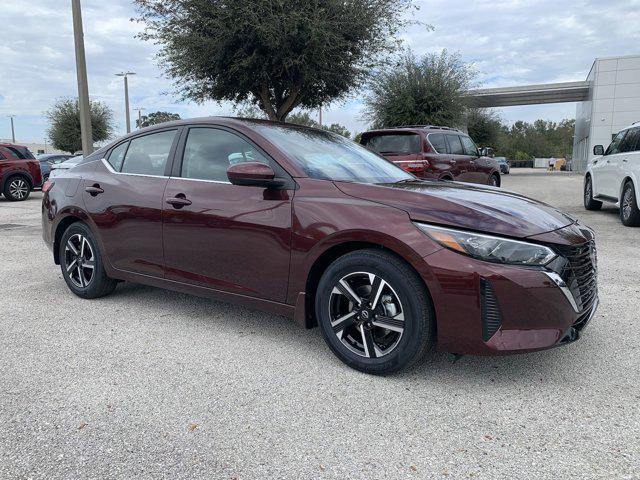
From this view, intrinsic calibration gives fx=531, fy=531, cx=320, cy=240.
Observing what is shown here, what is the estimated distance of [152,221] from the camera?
410 centimetres

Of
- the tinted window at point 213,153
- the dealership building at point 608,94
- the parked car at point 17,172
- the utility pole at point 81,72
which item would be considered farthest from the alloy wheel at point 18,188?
the dealership building at point 608,94

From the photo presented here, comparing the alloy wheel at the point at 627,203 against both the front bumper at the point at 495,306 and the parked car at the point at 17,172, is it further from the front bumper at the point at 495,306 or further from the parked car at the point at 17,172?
the parked car at the point at 17,172

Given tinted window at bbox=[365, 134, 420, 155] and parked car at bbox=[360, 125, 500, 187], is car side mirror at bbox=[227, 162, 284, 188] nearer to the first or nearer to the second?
parked car at bbox=[360, 125, 500, 187]

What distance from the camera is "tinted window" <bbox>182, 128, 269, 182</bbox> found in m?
3.76

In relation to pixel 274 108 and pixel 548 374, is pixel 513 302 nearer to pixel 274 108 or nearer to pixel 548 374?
pixel 548 374

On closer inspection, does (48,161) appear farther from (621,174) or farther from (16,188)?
(621,174)

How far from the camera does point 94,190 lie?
15.0 ft

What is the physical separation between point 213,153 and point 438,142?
7196mm

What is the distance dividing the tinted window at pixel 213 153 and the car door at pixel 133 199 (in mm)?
202

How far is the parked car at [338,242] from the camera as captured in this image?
2795mm

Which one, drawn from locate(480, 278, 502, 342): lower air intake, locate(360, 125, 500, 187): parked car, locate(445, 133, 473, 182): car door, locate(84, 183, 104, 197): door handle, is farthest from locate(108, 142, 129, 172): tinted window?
locate(445, 133, 473, 182): car door

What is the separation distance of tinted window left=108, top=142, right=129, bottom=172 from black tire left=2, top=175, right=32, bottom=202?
530 inches

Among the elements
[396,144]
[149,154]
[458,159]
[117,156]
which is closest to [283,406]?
[149,154]

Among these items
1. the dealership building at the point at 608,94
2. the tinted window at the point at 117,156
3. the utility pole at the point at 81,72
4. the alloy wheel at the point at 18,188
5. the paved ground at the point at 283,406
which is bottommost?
the paved ground at the point at 283,406
